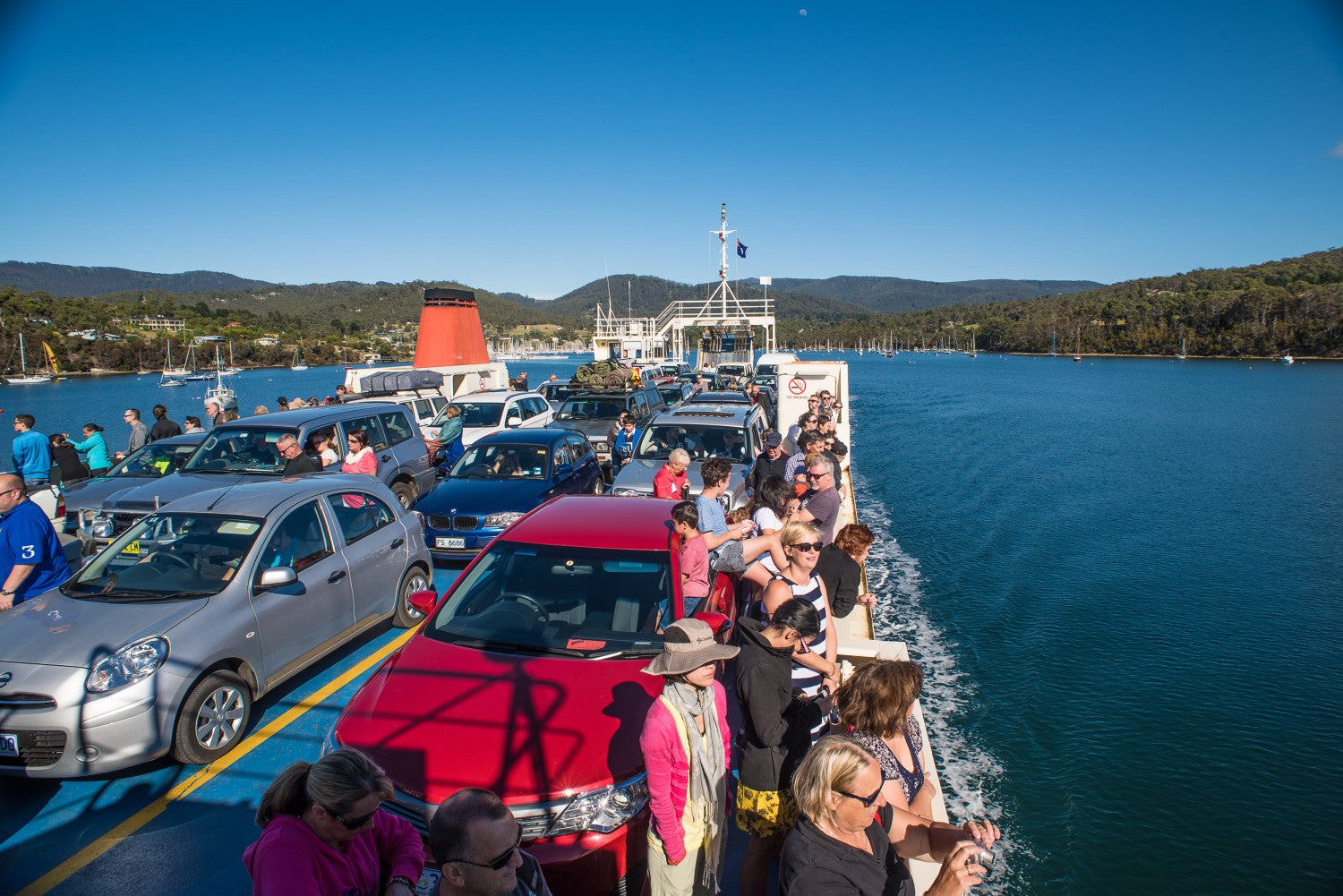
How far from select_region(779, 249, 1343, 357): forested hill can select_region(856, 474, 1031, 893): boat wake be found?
13334 centimetres

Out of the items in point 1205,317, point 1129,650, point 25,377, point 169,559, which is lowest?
point 1129,650

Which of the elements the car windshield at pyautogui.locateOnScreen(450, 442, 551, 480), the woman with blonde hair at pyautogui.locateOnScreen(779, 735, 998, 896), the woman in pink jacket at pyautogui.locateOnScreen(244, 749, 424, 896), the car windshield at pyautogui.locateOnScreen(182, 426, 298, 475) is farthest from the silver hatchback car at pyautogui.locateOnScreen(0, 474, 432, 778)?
the woman with blonde hair at pyautogui.locateOnScreen(779, 735, 998, 896)

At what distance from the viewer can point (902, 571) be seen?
44.9ft

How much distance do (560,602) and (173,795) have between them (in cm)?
251

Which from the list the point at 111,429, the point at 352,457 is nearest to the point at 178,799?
the point at 352,457

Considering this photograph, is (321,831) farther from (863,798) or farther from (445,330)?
(445,330)

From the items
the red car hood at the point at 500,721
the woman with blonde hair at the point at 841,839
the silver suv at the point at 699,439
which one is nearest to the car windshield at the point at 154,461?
the silver suv at the point at 699,439

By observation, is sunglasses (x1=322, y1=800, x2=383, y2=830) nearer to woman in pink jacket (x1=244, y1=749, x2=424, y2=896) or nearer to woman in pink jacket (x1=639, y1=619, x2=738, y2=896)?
woman in pink jacket (x1=244, y1=749, x2=424, y2=896)

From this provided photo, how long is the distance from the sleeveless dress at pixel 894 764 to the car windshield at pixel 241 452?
25.9ft

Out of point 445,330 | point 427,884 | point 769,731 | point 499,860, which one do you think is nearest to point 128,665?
point 427,884

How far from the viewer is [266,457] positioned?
29.3ft

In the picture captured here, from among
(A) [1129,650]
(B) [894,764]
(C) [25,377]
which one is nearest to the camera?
(B) [894,764]

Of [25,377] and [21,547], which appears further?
[25,377]

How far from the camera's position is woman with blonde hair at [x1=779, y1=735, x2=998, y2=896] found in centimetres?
235
